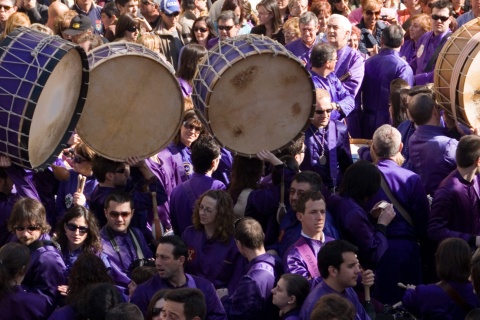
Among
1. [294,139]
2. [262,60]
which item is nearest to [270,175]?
[294,139]

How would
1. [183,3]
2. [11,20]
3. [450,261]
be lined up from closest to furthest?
[450,261]
[11,20]
[183,3]

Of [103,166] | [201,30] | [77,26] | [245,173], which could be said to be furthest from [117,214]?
[201,30]

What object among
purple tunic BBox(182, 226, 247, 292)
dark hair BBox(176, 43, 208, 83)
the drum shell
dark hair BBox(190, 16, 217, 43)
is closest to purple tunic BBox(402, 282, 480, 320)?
purple tunic BBox(182, 226, 247, 292)

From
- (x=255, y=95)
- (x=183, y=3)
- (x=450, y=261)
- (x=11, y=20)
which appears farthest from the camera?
(x=183, y=3)

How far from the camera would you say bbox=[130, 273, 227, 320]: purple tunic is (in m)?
7.00

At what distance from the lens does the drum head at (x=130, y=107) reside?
791cm

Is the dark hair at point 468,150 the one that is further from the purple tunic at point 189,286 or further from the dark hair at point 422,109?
the purple tunic at point 189,286

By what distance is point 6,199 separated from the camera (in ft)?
26.7

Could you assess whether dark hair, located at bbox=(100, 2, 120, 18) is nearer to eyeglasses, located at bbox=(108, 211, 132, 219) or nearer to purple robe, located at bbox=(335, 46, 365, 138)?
purple robe, located at bbox=(335, 46, 365, 138)

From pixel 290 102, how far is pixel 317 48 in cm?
183

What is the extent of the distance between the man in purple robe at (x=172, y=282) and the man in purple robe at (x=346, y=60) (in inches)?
142

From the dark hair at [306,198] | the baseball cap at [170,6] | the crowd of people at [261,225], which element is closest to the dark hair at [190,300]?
the crowd of people at [261,225]

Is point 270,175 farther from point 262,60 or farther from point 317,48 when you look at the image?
point 317,48

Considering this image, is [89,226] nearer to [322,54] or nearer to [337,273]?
[337,273]
